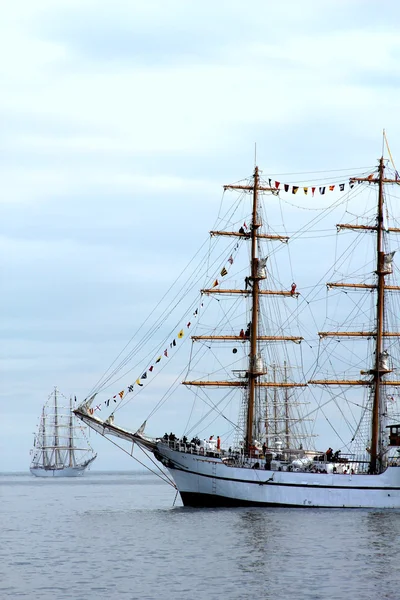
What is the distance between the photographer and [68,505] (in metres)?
114

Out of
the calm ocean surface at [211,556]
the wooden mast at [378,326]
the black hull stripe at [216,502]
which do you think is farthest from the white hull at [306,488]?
the wooden mast at [378,326]

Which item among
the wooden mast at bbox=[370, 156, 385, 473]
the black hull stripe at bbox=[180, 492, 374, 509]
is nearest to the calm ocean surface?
the black hull stripe at bbox=[180, 492, 374, 509]

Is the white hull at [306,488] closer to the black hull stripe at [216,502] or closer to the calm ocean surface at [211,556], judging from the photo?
the black hull stripe at [216,502]

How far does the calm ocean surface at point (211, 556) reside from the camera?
44312 mm

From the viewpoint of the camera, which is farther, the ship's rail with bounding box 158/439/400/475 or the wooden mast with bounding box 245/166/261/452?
the wooden mast with bounding box 245/166/261/452

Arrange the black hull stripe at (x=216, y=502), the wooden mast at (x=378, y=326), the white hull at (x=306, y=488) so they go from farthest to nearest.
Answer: the wooden mast at (x=378, y=326), the black hull stripe at (x=216, y=502), the white hull at (x=306, y=488)

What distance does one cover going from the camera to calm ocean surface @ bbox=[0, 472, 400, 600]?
1745 inches

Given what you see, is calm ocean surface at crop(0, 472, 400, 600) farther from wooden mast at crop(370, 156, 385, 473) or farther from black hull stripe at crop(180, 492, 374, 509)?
wooden mast at crop(370, 156, 385, 473)

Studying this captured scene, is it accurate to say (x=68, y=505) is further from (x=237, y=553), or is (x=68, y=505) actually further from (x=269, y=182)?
(x=237, y=553)

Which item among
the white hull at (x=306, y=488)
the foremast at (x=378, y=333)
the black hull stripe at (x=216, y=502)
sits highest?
the foremast at (x=378, y=333)

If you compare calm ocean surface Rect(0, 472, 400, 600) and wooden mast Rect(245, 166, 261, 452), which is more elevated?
wooden mast Rect(245, 166, 261, 452)

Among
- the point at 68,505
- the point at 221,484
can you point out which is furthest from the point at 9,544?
the point at 68,505

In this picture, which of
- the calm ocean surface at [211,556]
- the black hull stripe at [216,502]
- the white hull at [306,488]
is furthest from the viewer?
the black hull stripe at [216,502]

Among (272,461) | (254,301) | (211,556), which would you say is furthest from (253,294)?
(211,556)
